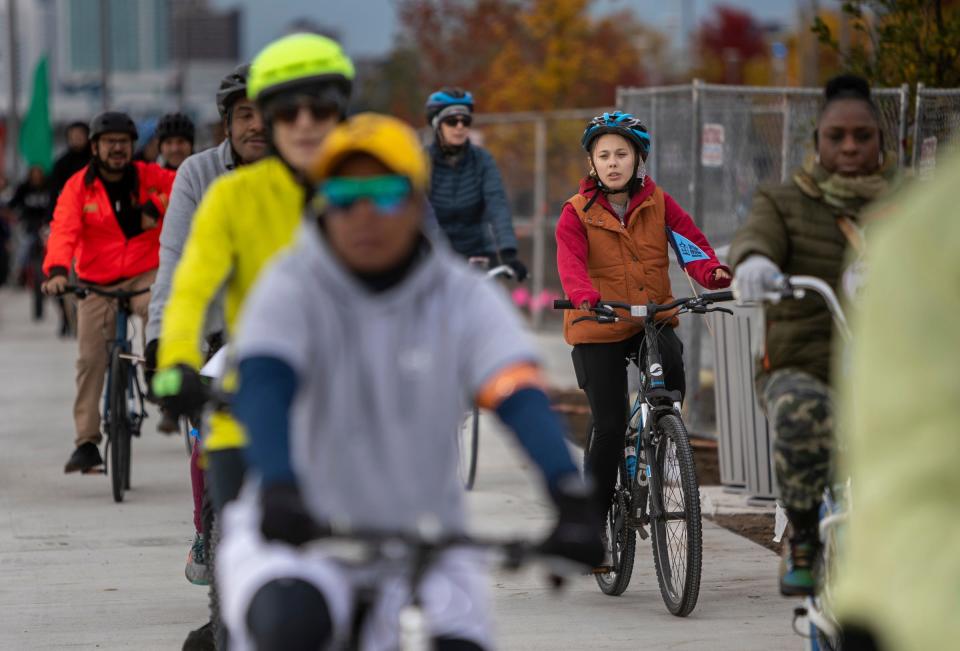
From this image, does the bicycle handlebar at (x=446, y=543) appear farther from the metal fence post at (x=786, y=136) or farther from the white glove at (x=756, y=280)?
the metal fence post at (x=786, y=136)

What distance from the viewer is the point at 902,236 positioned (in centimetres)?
220

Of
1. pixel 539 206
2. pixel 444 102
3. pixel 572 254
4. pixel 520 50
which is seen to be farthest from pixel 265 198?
pixel 520 50

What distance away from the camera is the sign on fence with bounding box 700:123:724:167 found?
41.7 ft

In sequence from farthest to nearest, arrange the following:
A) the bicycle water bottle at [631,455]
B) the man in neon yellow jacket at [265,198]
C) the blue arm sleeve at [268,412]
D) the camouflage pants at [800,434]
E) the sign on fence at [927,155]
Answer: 1. the sign on fence at [927,155]
2. the bicycle water bottle at [631,455]
3. the camouflage pants at [800,434]
4. the man in neon yellow jacket at [265,198]
5. the blue arm sleeve at [268,412]

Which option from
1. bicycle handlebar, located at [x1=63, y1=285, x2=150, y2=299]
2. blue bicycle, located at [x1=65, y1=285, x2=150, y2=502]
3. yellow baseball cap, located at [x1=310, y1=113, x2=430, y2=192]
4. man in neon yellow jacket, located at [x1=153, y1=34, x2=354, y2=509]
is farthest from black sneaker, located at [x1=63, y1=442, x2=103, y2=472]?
yellow baseball cap, located at [x1=310, y1=113, x2=430, y2=192]

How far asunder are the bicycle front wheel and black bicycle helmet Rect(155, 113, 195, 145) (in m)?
5.54

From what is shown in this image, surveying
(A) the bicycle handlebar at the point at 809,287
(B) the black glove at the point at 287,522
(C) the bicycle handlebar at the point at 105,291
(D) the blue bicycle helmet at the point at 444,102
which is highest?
(D) the blue bicycle helmet at the point at 444,102

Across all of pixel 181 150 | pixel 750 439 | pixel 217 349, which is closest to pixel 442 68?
pixel 181 150

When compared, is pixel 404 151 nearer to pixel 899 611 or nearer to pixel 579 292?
pixel 899 611

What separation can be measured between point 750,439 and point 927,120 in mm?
2043

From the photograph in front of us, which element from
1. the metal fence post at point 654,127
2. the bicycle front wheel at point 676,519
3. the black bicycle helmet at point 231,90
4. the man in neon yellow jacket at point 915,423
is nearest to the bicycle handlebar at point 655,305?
the bicycle front wheel at point 676,519

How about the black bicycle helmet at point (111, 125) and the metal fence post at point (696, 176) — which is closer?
the black bicycle helmet at point (111, 125)

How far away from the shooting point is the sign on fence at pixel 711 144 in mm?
12719

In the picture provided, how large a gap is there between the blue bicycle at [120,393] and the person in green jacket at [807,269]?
19.0 ft
